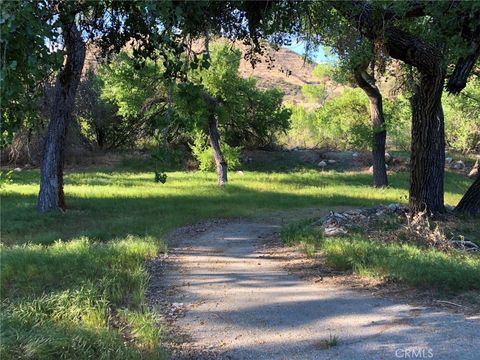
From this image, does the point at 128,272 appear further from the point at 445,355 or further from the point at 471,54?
the point at 471,54

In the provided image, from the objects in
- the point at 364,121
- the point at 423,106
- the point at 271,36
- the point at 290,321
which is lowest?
the point at 290,321

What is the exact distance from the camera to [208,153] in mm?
29609

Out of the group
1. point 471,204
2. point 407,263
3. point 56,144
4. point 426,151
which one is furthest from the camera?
point 56,144

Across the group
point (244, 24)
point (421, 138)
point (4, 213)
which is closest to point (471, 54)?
point (421, 138)

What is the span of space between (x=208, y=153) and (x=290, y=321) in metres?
24.4

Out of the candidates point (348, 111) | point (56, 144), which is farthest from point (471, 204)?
point (348, 111)

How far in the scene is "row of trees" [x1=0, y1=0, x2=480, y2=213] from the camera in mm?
3770

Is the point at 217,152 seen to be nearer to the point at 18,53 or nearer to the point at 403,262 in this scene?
the point at 403,262

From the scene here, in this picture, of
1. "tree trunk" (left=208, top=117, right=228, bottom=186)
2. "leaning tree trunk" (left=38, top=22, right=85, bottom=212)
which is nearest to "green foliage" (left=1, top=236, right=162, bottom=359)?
"leaning tree trunk" (left=38, top=22, right=85, bottom=212)

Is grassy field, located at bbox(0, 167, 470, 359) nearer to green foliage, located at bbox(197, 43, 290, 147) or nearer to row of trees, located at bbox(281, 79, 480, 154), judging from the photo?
row of trees, located at bbox(281, 79, 480, 154)

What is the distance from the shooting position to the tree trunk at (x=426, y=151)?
1062 centimetres

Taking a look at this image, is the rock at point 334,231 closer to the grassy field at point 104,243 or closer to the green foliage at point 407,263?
the green foliage at point 407,263

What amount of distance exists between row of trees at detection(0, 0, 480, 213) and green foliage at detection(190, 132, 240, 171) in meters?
13.6

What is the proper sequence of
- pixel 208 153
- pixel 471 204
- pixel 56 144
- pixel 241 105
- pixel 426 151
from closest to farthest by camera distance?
pixel 426 151 → pixel 471 204 → pixel 56 144 → pixel 241 105 → pixel 208 153
